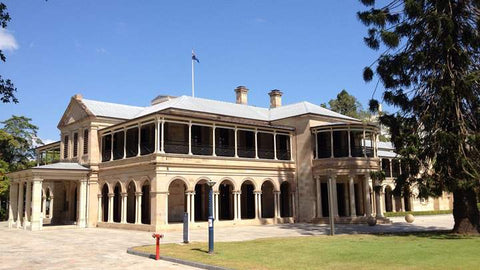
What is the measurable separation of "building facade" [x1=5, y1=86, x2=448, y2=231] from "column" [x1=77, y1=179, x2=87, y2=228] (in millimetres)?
68

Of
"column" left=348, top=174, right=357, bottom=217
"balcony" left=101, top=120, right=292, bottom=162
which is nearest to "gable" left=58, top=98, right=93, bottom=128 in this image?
"balcony" left=101, top=120, right=292, bottom=162

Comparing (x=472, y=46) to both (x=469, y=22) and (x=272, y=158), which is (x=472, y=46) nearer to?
(x=469, y=22)

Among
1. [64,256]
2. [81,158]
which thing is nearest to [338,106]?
[81,158]

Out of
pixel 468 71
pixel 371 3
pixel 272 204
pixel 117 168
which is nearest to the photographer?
pixel 468 71

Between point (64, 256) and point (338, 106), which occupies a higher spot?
point (338, 106)

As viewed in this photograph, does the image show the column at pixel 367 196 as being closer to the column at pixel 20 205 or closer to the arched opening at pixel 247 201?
the arched opening at pixel 247 201

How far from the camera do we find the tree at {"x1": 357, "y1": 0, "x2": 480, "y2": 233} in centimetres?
1953

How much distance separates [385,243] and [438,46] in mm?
9906

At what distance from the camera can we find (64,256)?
48.2 ft

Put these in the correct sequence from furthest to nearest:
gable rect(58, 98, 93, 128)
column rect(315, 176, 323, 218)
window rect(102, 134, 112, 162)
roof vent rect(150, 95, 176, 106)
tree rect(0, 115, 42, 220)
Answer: tree rect(0, 115, 42, 220)
roof vent rect(150, 95, 176, 106)
gable rect(58, 98, 93, 128)
window rect(102, 134, 112, 162)
column rect(315, 176, 323, 218)

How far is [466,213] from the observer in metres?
20.5

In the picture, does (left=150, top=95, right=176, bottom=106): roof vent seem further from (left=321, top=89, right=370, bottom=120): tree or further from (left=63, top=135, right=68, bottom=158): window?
(left=321, top=89, right=370, bottom=120): tree

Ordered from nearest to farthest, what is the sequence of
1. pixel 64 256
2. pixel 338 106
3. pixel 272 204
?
1. pixel 64 256
2. pixel 272 204
3. pixel 338 106

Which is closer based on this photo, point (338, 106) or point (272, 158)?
point (272, 158)
